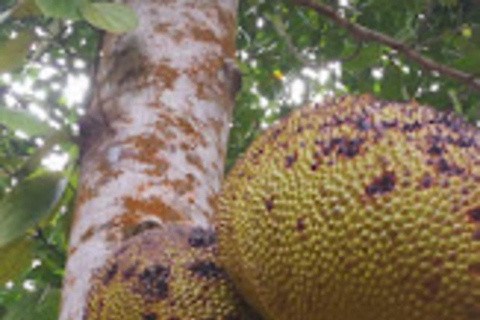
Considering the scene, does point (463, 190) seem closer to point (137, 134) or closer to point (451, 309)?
point (451, 309)

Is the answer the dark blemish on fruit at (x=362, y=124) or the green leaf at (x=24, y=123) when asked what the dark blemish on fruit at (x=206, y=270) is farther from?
the green leaf at (x=24, y=123)

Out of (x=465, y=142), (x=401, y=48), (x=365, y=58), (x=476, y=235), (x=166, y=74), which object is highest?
(x=365, y=58)

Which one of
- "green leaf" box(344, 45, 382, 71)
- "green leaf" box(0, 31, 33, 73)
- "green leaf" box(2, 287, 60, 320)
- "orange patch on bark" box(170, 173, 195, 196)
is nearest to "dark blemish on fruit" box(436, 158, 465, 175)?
"orange patch on bark" box(170, 173, 195, 196)

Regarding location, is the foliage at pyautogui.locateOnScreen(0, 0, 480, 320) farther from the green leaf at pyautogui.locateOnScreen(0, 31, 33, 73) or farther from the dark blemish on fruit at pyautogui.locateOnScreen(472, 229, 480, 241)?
the dark blemish on fruit at pyautogui.locateOnScreen(472, 229, 480, 241)

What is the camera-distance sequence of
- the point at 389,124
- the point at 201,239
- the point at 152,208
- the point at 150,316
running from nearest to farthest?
the point at 389,124, the point at 150,316, the point at 201,239, the point at 152,208

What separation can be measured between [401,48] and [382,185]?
1.06 metres

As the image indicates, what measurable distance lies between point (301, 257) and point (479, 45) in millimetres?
1286

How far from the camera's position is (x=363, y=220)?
740mm

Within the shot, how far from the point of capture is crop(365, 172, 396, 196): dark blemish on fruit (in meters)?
0.75

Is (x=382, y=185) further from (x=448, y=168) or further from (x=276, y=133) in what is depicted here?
(x=276, y=133)

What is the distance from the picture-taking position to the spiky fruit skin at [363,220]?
717mm

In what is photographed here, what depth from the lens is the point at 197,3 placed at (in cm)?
148

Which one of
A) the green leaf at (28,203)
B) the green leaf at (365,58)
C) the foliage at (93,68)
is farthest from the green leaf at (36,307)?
the green leaf at (365,58)

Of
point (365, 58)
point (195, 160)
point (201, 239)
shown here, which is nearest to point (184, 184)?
point (195, 160)
